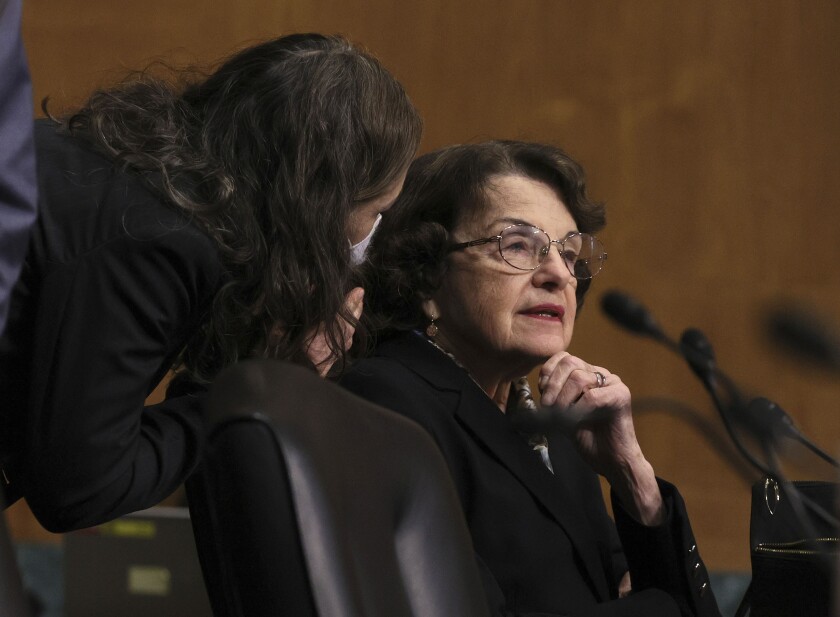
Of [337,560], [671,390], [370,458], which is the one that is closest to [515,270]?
[370,458]

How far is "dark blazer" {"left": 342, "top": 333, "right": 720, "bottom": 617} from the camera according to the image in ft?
5.14

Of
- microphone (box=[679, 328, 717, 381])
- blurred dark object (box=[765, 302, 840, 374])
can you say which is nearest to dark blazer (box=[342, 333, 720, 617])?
microphone (box=[679, 328, 717, 381])

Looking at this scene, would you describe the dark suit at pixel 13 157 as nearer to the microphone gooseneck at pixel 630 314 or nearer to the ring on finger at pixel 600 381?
the microphone gooseneck at pixel 630 314

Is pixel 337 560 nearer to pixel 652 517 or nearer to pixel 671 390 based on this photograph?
pixel 652 517

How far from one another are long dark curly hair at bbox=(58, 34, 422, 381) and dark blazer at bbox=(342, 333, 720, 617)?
244mm

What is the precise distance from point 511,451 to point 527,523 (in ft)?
0.36

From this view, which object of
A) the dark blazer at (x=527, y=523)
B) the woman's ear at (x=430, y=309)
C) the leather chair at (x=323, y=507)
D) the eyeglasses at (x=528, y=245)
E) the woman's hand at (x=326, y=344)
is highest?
the leather chair at (x=323, y=507)

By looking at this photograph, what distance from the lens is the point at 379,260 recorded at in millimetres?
1906

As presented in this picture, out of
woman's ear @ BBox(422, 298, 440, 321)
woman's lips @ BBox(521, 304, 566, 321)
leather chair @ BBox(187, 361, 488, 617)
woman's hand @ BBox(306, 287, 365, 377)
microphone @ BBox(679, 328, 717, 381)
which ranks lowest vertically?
woman's ear @ BBox(422, 298, 440, 321)

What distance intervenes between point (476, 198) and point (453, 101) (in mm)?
1975

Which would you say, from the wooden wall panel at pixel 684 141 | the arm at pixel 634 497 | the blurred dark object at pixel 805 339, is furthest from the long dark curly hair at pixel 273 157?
the wooden wall panel at pixel 684 141

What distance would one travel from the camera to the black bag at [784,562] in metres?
1.23

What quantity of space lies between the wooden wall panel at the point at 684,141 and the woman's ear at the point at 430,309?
1.89m

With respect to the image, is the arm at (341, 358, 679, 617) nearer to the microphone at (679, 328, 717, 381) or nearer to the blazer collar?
the blazer collar
